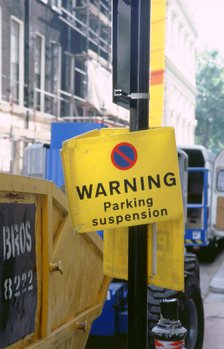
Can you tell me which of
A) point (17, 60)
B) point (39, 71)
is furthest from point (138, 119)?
point (39, 71)

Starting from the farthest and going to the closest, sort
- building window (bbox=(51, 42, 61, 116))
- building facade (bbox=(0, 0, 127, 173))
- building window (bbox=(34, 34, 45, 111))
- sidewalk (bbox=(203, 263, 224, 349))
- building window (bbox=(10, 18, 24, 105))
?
building window (bbox=(51, 42, 61, 116)), building window (bbox=(34, 34, 45, 111)), building window (bbox=(10, 18, 24, 105)), building facade (bbox=(0, 0, 127, 173)), sidewalk (bbox=(203, 263, 224, 349))

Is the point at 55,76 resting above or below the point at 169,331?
above

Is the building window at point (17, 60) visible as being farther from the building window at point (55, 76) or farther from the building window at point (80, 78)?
the building window at point (80, 78)

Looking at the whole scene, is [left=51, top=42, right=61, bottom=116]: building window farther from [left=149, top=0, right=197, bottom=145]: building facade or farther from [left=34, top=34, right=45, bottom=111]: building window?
[left=149, top=0, right=197, bottom=145]: building facade

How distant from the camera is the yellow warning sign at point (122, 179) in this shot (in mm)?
3348

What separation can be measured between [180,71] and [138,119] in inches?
1629

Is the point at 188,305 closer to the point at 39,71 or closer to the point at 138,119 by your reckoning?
the point at 138,119

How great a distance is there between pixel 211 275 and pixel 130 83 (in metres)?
9.81

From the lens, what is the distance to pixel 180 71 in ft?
144

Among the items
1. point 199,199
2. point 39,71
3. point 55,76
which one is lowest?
point 199,199

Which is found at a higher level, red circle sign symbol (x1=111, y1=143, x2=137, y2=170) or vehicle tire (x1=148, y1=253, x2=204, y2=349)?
red circle sign symbol (x1=111, y1=143, x2=137, y2=170)

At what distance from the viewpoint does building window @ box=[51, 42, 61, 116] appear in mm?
21156

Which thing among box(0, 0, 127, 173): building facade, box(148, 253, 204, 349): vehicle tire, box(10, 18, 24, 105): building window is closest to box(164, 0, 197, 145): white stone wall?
box(0, 0, 127, 173): building facade

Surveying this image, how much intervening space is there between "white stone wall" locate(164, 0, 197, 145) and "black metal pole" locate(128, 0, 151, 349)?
110ft
